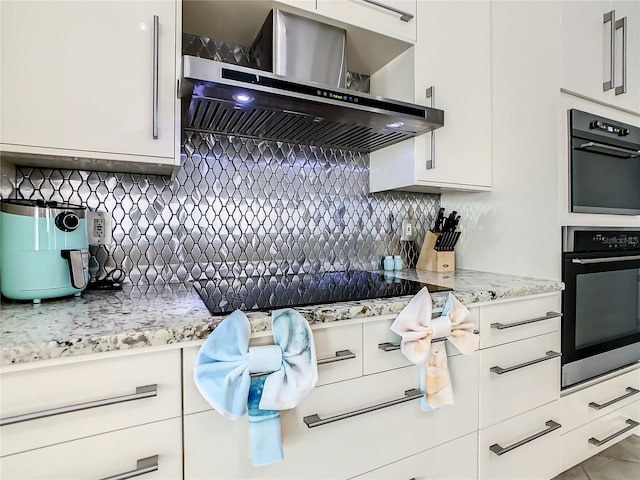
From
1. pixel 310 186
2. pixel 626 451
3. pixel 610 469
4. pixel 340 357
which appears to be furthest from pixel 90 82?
pixel 626 451

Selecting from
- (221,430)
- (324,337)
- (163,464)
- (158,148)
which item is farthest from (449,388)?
(158,148)

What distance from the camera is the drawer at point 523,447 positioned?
1311 mm

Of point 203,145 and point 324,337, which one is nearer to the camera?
point 324,337

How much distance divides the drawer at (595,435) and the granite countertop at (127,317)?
784 mm

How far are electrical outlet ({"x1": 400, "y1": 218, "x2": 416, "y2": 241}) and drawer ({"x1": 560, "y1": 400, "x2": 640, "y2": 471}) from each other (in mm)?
1087

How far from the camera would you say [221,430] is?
85 centimetres

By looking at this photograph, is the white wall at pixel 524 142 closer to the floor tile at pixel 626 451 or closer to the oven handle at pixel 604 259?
the oven handle at pixel 604 259

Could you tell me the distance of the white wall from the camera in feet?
4.98

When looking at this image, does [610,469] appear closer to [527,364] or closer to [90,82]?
[527,364]

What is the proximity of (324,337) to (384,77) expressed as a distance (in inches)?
51.1

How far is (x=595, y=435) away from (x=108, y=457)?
6.37 ft

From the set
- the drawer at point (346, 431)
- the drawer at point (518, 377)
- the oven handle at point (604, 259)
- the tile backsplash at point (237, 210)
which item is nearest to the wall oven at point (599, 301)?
the oven handle at point (604, 259)

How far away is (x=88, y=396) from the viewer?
0.73 metres

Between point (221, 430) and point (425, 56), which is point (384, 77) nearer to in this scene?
point (425, 56)
